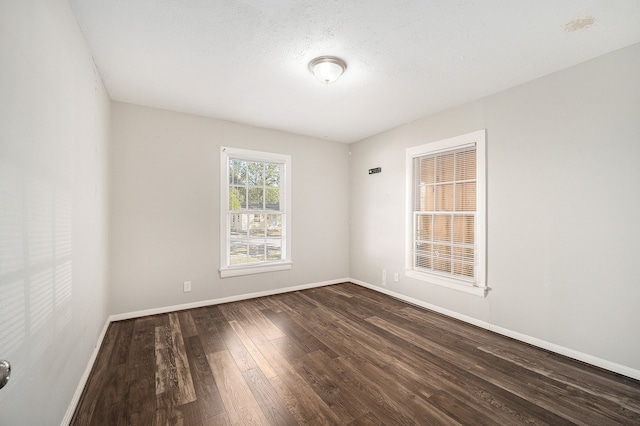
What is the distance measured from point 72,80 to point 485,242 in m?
4.02

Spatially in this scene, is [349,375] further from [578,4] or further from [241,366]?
[578,4]

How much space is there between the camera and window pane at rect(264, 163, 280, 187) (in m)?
4.40

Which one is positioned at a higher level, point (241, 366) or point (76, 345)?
point (76, 345)

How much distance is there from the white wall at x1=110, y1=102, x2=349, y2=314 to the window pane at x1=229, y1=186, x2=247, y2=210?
21 cm

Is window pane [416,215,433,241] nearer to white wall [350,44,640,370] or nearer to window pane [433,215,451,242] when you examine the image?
window pane [433,215,451,242]

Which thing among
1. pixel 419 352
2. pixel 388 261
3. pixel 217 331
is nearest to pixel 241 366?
pixel 217 331

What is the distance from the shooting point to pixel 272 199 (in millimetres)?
4453

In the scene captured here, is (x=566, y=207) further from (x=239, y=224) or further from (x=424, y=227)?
(x=239, y=224)

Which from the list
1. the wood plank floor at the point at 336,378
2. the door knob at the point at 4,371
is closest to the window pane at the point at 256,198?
the wood plank floor at the point at 336,378

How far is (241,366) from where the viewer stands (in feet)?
7.59

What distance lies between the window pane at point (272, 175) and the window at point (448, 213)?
2080mm

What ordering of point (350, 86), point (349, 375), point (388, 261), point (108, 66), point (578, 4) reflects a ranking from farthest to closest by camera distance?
point (388, 261), point (350, 86), point (108, 66), point (349, 375), point (578, 4)

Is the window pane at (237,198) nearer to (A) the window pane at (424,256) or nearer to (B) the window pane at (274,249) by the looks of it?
(B) the window pane at (274,249)

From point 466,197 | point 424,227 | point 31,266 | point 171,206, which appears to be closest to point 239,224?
point 171,206
